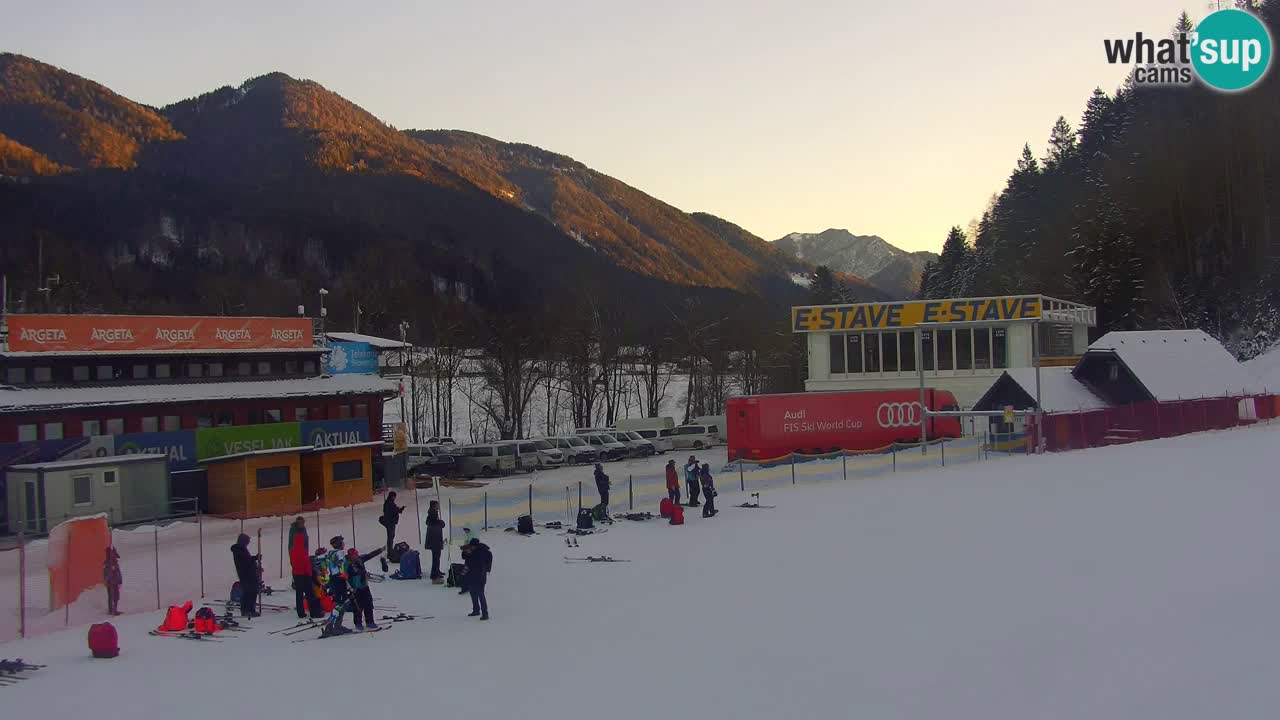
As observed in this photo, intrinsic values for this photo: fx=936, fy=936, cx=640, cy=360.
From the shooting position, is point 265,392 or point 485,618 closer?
point 485,618

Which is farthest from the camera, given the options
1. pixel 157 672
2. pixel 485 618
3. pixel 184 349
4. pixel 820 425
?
pixel 820 425

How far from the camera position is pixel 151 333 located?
35.9 metres

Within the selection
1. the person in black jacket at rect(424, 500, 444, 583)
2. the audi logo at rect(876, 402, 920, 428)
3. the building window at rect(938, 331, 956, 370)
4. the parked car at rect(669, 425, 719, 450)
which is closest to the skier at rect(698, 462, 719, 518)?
the person in black jacket at rect(424, 500, 444, 583)

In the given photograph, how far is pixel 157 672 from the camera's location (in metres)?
12.5

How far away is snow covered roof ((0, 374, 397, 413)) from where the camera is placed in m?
31.8

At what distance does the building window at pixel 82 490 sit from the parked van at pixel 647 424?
106ft

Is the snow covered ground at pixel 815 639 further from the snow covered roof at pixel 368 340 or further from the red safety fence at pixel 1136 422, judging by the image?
the snow covered roof at pixel 368 340

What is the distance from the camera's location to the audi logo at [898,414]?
42.7m

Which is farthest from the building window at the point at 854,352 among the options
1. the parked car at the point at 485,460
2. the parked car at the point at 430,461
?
the parked car at the point at 430,461

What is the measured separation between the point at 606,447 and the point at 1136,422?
2447cm

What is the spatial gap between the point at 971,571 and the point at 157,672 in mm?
12687

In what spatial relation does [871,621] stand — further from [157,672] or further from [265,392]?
[265,392]

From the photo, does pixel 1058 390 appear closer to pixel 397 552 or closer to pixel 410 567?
pixel 397 552

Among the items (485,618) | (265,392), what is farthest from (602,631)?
(265,392)
